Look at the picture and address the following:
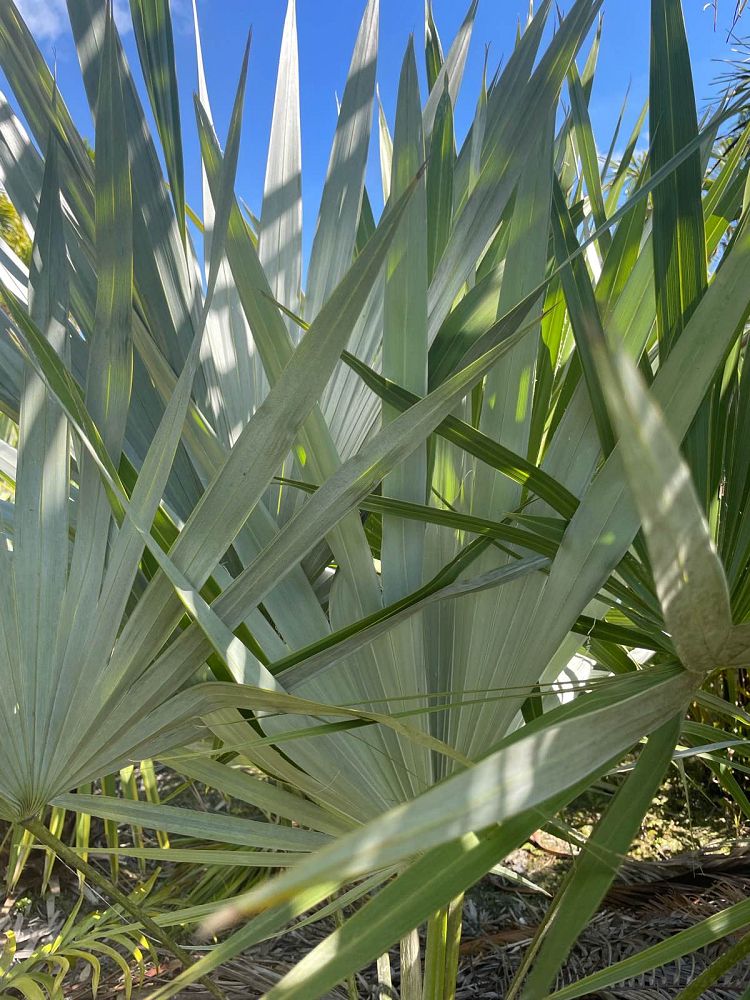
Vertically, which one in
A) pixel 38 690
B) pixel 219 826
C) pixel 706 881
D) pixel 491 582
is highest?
pixel 491 582

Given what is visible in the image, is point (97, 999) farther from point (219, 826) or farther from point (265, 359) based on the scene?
point (265, 359)

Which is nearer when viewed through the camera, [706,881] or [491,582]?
[491,582]

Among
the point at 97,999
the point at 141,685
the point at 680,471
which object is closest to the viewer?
the point at 680,471

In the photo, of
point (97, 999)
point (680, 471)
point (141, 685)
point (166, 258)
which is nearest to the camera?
point (680, 471)

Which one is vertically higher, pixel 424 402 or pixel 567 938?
pixel 424 402

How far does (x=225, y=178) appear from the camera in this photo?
45 centimetres

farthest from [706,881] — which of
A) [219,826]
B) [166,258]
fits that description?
[166,258]

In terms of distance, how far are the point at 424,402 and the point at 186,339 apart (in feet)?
0.96

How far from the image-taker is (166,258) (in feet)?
1.99

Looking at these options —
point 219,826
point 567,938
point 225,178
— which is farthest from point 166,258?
point 567,938

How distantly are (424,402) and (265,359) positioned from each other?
0.16 metres

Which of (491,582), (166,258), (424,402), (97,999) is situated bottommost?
(97,999)

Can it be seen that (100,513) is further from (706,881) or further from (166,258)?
(706,881)

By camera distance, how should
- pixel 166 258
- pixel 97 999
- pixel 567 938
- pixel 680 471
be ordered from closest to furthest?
pixel 680 471 < pixel 567 938 < pixel 166 258 < pixel 97 999
